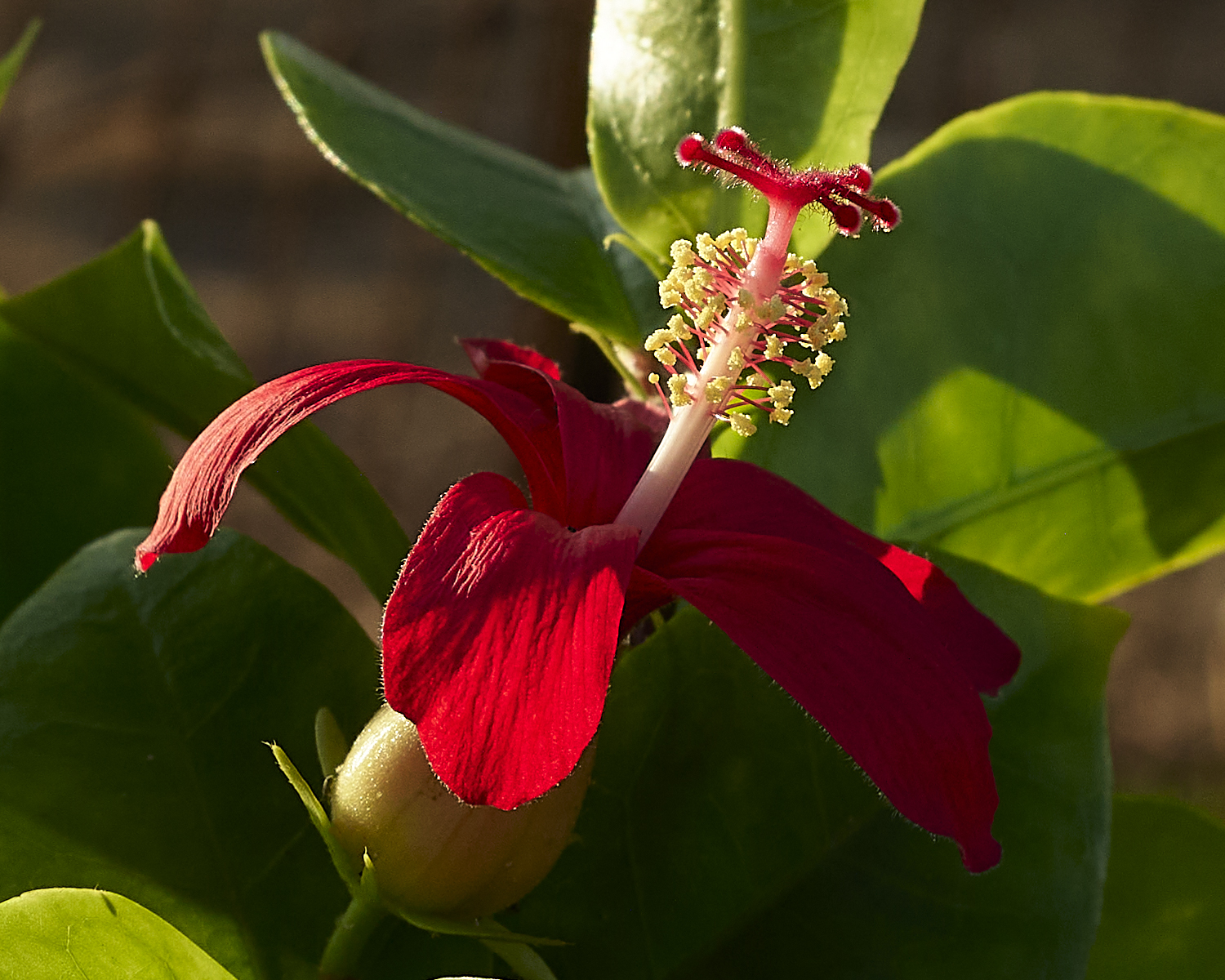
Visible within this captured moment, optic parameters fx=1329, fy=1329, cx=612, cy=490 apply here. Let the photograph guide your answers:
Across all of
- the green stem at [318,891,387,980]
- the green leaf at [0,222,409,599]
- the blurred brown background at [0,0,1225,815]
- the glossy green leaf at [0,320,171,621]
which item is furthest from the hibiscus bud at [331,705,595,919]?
the blurred brown background at [0,0,1225,815]

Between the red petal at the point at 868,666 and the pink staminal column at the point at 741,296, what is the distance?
36 millimetres

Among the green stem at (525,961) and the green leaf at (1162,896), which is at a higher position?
the green stem at (525,961)

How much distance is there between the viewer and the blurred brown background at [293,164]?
6.54 ft

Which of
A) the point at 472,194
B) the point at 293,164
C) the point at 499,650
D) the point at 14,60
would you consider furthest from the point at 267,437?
the point at 293,164

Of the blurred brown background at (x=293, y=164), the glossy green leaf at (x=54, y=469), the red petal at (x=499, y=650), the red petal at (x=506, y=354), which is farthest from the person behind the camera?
the blurred brown background at (x=293, y=164)

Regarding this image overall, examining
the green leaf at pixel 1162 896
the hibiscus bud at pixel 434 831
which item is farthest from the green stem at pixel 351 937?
the green leaf at pixel 1162 896

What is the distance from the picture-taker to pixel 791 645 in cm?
25

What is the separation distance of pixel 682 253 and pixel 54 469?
0.25m

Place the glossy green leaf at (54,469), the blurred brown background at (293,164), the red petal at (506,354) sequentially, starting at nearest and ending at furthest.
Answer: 1. the red petal at (506,354)
2. the glossy green leaf at (54,469)
3. the blurred brown background at (293,164)

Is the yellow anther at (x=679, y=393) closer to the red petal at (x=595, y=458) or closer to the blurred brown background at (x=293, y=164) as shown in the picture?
Result: the red petal at (x=595, y=458)

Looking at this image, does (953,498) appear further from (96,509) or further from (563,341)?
(563,341)

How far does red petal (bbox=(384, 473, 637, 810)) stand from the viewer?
223 millimetres

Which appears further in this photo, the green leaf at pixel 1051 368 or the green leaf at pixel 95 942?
the green leaf at pixel 1051 368

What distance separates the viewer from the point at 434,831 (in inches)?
10.1
